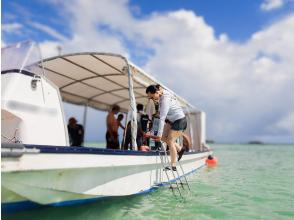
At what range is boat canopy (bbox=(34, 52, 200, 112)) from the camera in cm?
865

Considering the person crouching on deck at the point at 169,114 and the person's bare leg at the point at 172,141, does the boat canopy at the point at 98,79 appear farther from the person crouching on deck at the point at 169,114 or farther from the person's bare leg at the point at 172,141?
the person's bare leg at the point at 172,141

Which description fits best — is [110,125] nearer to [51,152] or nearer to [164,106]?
[164,106]

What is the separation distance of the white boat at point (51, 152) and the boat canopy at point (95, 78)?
0.03 m

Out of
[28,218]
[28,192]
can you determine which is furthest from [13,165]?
[28,218]

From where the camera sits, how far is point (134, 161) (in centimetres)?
695

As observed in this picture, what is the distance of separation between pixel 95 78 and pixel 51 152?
19.6ft

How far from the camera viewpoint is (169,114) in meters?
7.69

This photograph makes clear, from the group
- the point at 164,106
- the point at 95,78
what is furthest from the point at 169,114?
the point at 95,78

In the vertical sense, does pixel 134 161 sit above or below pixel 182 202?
above

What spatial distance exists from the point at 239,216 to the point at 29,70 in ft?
17.3

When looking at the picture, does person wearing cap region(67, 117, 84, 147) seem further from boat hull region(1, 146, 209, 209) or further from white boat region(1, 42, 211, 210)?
boat hull region(1, 146, 209, 209)

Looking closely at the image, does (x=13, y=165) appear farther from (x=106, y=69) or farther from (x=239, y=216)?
(x=106, y=69)

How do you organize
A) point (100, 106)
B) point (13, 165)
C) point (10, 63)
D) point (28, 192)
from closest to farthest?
point (13, 165), point (28, 192), point (10, 63), point (100, 106)

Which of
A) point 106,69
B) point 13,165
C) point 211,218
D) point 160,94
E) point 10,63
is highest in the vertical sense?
point 106,69
